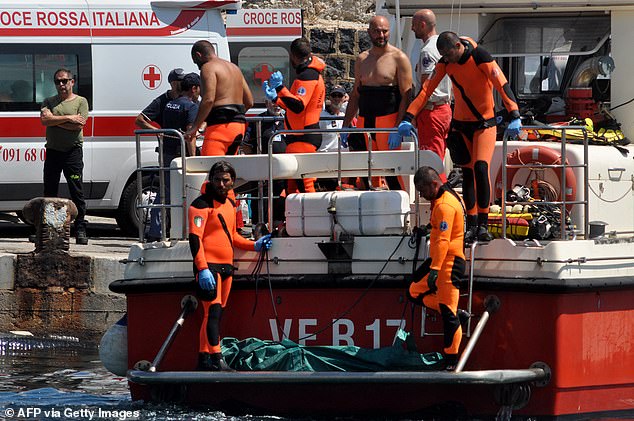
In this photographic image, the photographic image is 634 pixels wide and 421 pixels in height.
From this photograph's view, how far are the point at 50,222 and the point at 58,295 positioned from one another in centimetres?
69

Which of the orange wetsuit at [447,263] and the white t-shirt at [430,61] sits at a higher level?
the white t-shirt at [430,61]

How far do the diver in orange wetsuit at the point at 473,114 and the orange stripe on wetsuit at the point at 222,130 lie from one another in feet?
5.18

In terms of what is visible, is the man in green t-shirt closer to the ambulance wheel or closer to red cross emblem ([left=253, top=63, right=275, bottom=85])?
the ambulance wheel

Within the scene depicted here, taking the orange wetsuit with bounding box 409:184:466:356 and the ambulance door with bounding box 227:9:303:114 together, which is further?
the ambulance door with bounding box 227:9:303:114

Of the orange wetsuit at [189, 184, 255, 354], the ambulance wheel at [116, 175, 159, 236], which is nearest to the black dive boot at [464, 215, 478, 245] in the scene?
the orange wetsuit at [189, 184, 255, 354]

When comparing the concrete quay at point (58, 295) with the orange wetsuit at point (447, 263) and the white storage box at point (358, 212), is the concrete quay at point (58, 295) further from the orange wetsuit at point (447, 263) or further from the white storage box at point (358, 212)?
the orange wetsuit at point (447, 263)

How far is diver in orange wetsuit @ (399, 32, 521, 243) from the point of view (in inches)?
385

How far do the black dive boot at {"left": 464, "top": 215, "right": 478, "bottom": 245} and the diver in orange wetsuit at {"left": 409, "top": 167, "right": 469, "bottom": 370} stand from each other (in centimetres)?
34

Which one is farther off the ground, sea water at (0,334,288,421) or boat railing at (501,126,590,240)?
boat railing at (501,126,590,240)

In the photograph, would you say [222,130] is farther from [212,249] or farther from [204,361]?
[204,361]

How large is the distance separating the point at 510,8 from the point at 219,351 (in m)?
3.80

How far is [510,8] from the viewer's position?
11508 millimetres

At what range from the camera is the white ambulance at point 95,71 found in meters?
15.2

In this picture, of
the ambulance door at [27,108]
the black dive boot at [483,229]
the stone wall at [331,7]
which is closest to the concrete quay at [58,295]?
the ambulance door at [27,108]
